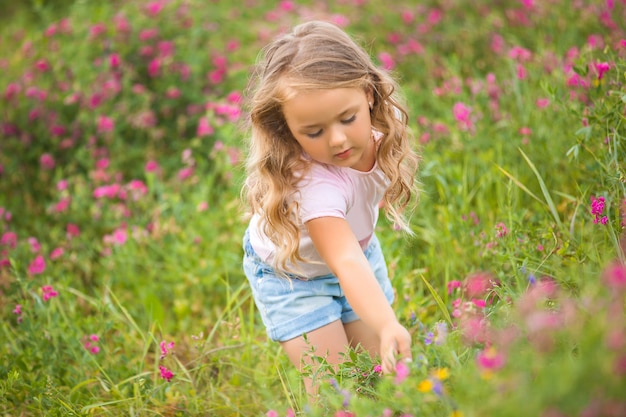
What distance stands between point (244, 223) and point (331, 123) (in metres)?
1.57

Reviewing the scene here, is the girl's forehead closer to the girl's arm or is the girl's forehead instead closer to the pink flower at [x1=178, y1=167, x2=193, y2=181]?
the girl's arm

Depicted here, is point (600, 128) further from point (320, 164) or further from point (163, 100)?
point (163, 100)

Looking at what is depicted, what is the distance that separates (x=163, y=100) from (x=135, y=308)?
6.30 feet

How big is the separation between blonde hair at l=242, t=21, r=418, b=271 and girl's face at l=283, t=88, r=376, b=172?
0.03 metres

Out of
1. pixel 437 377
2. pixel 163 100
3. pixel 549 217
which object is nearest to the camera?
pixel 437 377

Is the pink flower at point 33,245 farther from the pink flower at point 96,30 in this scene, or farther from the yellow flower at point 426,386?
the yellow flower at point 426,386

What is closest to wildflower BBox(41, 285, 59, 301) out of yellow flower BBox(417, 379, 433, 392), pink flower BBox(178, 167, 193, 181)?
pink flower BBox(178, 167, 193, 181)

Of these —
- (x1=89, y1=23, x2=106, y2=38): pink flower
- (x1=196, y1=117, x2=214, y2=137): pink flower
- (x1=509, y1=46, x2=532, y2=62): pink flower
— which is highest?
(x1=89, y1=23, x2=106, y2=38): pink flower

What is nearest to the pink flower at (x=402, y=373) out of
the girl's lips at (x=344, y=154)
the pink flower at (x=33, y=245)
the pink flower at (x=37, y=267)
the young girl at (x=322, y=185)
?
the young girl at (x=322, y=185)

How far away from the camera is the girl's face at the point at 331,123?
1858 millimetres

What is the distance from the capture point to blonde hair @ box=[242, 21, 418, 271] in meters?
1.92

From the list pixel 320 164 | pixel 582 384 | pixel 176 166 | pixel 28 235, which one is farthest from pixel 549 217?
pixel 28 235

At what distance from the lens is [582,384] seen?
3.33 feet

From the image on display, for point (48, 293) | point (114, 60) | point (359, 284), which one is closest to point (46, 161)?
point (114, 60)
